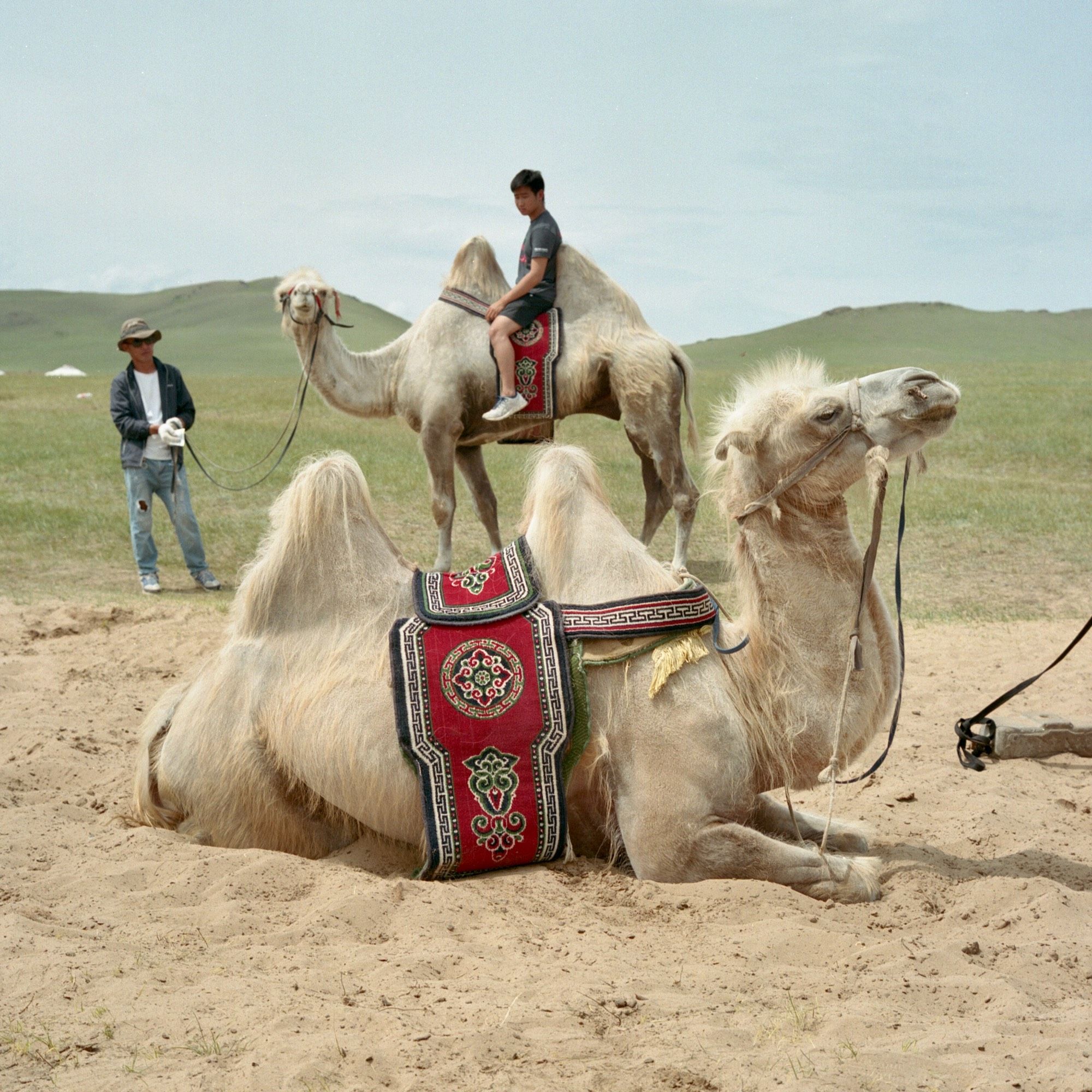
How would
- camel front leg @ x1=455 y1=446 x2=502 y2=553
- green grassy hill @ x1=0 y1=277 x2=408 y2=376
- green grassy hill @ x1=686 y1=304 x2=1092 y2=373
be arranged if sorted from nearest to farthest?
camel front leg @ x1=455 y1=446 x2=502 y2=553
green grassy hill @ x1=686 y1=304 x2=1092 y2=373
green grassy hill @ x1=0 y1=277 x2=408 y2=376

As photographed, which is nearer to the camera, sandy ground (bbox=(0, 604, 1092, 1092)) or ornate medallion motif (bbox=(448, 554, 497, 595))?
sandy ground (bbox=(0, 604, 1092, 1092))

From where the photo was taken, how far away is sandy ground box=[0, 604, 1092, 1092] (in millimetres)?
2715

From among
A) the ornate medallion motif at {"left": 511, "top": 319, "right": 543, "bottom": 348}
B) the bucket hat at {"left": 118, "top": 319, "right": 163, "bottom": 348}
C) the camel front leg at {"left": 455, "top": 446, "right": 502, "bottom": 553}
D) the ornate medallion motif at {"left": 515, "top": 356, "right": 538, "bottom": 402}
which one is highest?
the bucket hat at {"left": 118, "top": 319, "right": 163, "bottom": 348}

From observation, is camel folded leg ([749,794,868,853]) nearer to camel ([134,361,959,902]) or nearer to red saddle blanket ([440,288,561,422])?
camel ([134,361,959,902])

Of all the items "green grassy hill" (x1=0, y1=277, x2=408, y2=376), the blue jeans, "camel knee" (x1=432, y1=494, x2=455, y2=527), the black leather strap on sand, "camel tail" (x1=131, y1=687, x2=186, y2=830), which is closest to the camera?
"camel tail" (x1=131, y1=687, x2=186, y2=830)

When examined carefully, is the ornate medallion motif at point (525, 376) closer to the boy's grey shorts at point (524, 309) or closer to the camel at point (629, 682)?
the boy's grey shorts at point (524, 309)

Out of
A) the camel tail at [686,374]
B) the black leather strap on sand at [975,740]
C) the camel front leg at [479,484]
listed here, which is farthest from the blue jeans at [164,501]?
the black leather strap on sand at [975,740]

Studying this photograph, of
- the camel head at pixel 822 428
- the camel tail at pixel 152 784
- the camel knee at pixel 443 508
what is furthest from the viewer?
the camel knee at pixel 443 508

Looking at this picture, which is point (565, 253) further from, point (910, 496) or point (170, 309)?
point (170, 309)

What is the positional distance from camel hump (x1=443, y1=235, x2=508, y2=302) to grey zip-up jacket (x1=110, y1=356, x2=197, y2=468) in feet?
7.71

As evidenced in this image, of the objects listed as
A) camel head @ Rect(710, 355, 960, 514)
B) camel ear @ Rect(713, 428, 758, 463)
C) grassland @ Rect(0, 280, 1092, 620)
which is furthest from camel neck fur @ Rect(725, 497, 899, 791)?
grassland @ Rect(0, 280, 1092, 620)

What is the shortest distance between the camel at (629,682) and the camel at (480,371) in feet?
17.6

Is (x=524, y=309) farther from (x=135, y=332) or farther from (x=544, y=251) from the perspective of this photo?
(x=135, y=332)

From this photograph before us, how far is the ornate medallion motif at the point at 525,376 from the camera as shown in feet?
31.3
